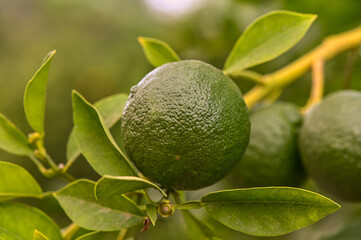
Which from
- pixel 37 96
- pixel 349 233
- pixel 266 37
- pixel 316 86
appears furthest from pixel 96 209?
pixel 349 233

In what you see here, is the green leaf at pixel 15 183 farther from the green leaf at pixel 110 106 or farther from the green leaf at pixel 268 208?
the green leaf at pixel 268 208

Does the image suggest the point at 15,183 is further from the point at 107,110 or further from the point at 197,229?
the point at 197,229

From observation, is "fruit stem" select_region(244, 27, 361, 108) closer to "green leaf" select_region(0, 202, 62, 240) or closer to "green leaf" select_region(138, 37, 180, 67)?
"green leaf" select_region(138, 37, 180, 67)

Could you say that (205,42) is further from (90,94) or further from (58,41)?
(58,41)

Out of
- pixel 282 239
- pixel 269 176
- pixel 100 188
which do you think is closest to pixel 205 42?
pixel 282 239

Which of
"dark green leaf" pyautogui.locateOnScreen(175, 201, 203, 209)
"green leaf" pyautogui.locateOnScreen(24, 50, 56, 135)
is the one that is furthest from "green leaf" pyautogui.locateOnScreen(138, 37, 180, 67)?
"dark green leaf" pyautogui.locateOnScreen(175, 201, 203, 209)

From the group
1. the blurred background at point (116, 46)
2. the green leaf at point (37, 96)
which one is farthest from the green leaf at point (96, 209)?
the blurred background at point (116, 46)
